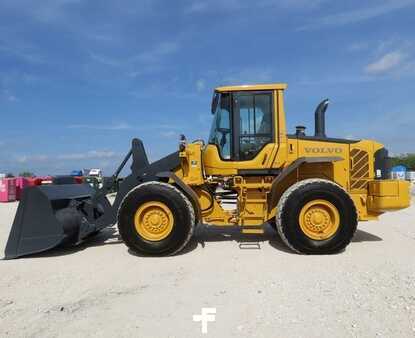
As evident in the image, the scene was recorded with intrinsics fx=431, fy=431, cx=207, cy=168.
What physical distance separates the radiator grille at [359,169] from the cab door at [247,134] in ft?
4.90

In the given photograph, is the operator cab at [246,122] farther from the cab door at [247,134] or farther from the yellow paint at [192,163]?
the yellow paint at [192,163]

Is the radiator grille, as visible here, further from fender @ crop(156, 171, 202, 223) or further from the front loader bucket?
the front loader bucket

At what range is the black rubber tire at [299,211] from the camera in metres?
6.94

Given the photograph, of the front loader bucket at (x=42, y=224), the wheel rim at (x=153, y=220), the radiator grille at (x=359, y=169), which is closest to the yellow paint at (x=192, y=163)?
the wheel rim at (x=153, y=220)

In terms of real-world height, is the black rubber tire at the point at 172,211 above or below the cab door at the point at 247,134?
below

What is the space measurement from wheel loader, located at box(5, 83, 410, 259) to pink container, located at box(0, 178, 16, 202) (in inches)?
632

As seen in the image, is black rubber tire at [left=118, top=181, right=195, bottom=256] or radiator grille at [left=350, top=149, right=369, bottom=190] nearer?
black rubber tire at [left=118, top=181, right=195, bottom=256]

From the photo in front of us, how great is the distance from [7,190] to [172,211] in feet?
59.4

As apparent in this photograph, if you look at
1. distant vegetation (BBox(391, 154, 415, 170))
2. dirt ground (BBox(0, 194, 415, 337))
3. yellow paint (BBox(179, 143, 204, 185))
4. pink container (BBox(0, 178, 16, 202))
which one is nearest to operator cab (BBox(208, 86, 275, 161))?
yellow paint (BBox(179, 143, 204, 185))

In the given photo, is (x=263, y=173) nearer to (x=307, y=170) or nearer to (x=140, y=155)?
(x=307, y=170)

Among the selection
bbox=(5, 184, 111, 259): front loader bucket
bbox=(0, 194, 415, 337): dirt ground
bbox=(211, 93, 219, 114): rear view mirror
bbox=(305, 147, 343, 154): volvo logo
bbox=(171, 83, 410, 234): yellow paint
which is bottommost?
bbox=(0, 194, 415, 337): dirt ground

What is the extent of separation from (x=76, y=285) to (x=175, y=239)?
6.63 feet

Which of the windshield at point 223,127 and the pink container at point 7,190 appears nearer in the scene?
the windshield at point 223,127

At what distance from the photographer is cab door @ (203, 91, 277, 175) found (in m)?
7.70
